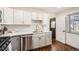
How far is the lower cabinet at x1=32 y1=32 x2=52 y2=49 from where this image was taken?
5.51ft

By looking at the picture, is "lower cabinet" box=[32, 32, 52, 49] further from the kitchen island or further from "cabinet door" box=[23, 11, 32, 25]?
"cabinet door" box=[23, 11, 32, 25]

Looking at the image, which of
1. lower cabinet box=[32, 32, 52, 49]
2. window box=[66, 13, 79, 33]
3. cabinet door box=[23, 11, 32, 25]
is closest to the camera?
window box=[66, 13, 79, 33]

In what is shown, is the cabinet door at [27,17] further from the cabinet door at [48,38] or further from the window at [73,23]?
the window at [73,23]

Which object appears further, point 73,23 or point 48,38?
point 48,38

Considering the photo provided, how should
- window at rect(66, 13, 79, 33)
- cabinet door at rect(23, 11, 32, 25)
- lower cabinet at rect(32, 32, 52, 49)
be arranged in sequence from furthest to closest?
lower cabinet at rect(32, 32, 52, 49) < cabinet door at rect(23, 11, 32, 25) < window at rect(66, 13, 79, 33)

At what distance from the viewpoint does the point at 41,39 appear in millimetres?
1760

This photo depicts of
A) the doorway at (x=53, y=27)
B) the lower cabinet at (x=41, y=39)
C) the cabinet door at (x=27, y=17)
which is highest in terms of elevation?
the cabinet door at (x=27, y=17)

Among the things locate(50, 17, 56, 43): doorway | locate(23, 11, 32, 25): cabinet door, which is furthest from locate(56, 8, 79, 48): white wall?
locate(23, 11, 32, 25): cabinet door

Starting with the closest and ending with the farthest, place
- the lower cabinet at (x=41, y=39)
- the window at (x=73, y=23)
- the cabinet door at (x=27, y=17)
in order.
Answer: the window at (x=73, y=23), the cabinet door at (x=27, y=17), the lower cabinet at (x=41, y=39)

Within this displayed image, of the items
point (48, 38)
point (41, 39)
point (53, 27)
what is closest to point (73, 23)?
point (53, 27)

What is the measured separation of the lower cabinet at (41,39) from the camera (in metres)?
1.68

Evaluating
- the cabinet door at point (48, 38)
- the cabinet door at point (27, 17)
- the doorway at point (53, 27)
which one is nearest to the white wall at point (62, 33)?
the doorway at point (53, 27)

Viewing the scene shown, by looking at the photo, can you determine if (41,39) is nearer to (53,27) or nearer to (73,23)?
(53,27)
